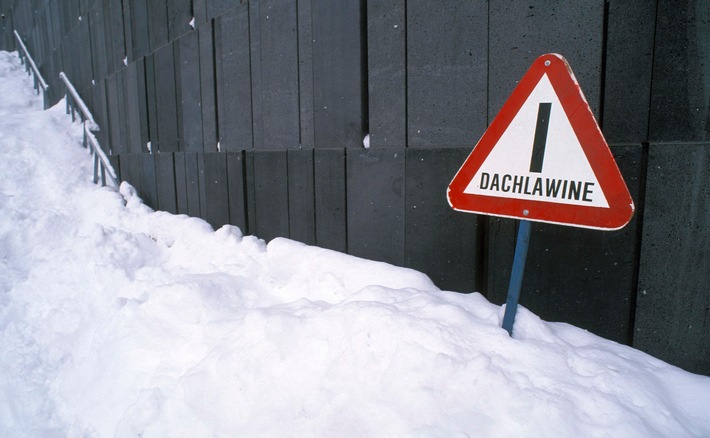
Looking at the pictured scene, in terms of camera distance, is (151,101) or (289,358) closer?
(289,358)

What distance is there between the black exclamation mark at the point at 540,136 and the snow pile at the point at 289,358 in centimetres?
75

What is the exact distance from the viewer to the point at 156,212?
20.3 ft

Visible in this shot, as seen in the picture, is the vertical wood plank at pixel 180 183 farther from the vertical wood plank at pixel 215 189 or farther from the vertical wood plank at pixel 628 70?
the vertical wood plank at pixel 628 70

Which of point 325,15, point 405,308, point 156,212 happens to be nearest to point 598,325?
point 405,308

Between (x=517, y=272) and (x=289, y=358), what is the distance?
1.15 m

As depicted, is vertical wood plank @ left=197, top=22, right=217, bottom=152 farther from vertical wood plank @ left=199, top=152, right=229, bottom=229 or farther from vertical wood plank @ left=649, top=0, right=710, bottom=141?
vertical wood plank @ left=649, top=0, right=710, bottom=141

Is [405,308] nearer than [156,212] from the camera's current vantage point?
Yes

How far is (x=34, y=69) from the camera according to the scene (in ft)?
38.3

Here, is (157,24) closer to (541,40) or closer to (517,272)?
(541,40)

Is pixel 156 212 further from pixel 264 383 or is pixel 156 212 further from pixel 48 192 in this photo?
pixel 264 383

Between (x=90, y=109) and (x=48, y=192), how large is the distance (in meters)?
2.89

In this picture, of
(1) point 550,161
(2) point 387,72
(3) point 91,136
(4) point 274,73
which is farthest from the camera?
(3) point 91,136

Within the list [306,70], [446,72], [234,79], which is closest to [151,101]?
[234,79]

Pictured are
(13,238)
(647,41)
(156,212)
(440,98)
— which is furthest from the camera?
(156,212)
